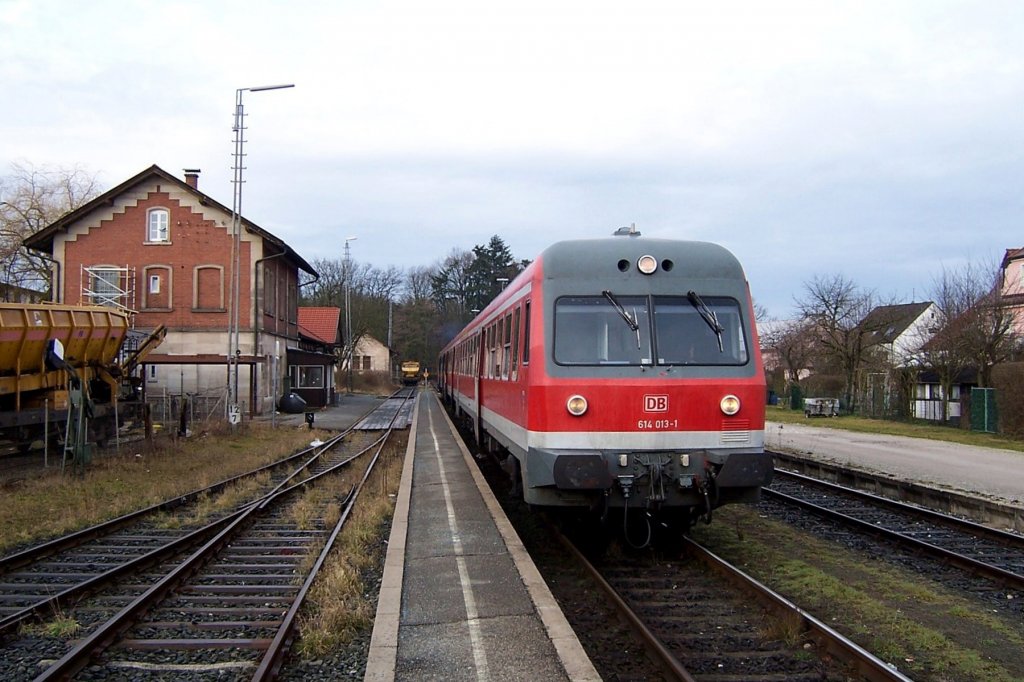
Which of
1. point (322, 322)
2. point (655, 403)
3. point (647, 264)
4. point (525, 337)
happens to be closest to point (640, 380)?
point (655, 403)

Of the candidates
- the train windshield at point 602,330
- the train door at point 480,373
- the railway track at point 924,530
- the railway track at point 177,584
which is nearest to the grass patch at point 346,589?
the railway track at point 177,584

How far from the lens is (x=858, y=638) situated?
19.9 ft

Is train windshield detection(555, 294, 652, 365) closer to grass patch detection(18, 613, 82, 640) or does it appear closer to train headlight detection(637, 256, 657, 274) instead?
train headlight detection(637, 256, 657, 274)

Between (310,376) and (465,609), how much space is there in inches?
1360

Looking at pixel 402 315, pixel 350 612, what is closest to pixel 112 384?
pixel 350 612

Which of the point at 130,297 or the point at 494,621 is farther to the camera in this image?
the point at 130,297

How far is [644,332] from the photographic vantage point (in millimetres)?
7684

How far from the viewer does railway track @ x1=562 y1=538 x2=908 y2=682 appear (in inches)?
209

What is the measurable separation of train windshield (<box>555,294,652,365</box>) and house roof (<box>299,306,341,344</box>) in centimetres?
4369

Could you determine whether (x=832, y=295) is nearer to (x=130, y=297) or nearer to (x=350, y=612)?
(x=130, y=297)

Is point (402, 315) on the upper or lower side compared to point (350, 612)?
upper

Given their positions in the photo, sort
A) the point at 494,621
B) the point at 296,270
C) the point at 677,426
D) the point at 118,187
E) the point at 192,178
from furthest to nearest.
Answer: the point at 296,270
the point at 192,178
the point at 118,187
the point at 677,426
the point at 494,621

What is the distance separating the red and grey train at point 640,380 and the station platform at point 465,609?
0.91 m

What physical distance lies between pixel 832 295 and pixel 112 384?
34.1 m
